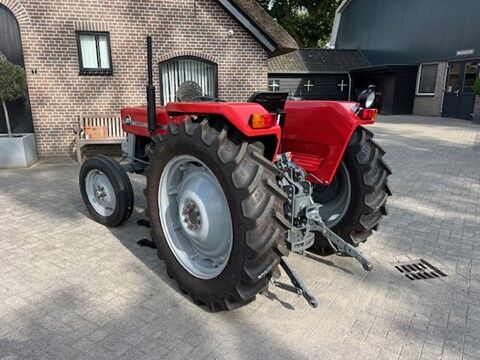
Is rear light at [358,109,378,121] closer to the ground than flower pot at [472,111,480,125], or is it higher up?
higher up

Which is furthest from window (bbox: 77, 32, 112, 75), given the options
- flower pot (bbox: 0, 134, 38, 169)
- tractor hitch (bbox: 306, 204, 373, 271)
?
tractor hitch (bbox: 306, 204, 373, 271)

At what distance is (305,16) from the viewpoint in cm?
3297

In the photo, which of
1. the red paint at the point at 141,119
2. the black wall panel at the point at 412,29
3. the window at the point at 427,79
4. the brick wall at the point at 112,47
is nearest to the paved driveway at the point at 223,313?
the red paint at the point at 141,119

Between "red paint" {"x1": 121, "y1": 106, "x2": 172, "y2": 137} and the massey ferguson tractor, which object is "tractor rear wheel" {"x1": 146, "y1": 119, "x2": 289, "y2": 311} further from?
"red paint" {"x1": 121, "y1": 106, "x2": 172, "y2": 137}

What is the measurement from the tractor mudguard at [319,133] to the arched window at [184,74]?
19.2ft

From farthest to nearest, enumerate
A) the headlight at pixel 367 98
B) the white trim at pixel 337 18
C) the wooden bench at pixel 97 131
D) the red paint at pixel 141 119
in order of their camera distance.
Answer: the white trim at pixel 337 18, the wooden bench at pixel 97 131, the red paint at pixel 141 119, the headlight at pixel 367 98

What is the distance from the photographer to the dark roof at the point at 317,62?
77.0 feet

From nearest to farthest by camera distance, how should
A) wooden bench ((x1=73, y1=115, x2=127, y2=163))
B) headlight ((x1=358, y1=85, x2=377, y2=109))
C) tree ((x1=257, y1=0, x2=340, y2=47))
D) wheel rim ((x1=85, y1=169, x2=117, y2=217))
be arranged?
headlight ((x1=358, y1=85, x2=377, y2=109))
wheel rim ((x1=85, y1=169, x2=117, y2=217))
wooden bench ((x1=73, y1=115, x2=127, y2=163))
tree ((x1=257, y1=0, x2=340, y2=47))

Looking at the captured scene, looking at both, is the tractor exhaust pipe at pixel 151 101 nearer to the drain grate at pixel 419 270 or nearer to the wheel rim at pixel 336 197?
the wheel rim at pixel 336 197

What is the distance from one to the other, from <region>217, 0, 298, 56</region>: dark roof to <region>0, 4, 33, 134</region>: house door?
439 cm

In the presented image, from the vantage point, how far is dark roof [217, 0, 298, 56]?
27.8ft

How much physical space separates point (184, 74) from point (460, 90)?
14.5 m

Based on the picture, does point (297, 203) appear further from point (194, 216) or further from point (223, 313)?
point (223, 313)

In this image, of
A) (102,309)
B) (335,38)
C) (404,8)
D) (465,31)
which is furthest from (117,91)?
(335,38)
